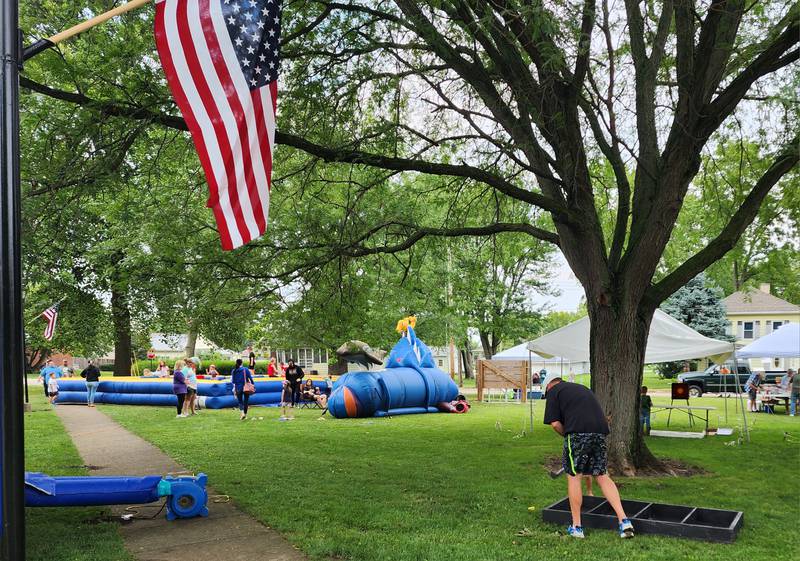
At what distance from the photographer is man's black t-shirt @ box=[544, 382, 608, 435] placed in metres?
7.69

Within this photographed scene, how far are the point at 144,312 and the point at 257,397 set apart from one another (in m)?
10.3

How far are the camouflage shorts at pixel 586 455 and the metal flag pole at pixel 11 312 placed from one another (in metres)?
5.41

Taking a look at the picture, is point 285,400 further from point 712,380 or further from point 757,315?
point 757,315

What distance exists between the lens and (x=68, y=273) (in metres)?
30.8

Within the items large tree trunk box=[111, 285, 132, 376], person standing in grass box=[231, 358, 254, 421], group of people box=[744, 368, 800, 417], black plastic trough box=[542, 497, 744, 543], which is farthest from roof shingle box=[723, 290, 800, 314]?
black plastic trough box=[542, 497, 744, 543]

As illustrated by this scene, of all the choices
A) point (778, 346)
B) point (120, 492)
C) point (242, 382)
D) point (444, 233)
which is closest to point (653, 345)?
point (444, 233)

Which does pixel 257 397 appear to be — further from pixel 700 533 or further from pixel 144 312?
pixel 700 533

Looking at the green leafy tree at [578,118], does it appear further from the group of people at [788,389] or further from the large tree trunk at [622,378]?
the group of people at [788,389]

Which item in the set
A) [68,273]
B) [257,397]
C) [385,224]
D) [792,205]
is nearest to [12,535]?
[385,224]

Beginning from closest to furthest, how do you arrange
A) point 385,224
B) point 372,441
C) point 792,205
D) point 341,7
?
point 341,7 → point 385,224 → point 792,205 → point 372,441

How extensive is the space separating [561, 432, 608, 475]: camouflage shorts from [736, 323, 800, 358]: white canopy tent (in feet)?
59.1

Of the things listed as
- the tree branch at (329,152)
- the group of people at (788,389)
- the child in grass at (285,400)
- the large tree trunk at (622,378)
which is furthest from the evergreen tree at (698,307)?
the tree branch at (329,152)

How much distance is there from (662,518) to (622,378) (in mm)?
3800

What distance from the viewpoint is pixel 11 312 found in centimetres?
402
